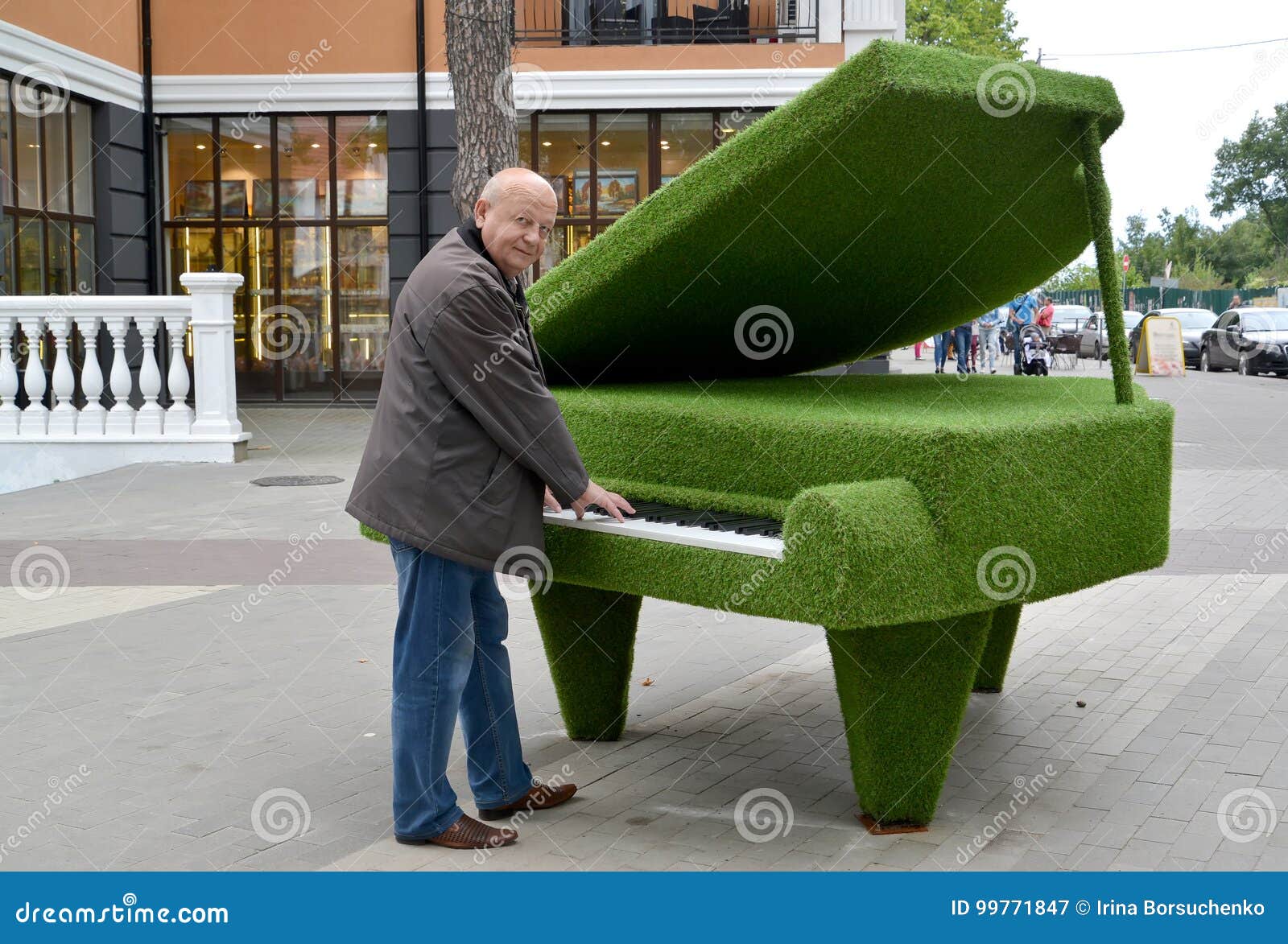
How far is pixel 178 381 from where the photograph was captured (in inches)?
494

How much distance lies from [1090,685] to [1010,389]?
162 cm

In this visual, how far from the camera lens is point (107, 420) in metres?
12.6

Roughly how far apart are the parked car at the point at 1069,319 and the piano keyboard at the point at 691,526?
33.3 meters

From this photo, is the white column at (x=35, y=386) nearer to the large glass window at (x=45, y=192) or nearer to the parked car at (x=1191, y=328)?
the large glass window at (x=45, y=192)

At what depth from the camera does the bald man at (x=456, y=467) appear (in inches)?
138

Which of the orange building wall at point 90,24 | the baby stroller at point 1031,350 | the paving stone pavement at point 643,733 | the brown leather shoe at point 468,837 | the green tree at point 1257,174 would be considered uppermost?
the green tree at point 1257,174

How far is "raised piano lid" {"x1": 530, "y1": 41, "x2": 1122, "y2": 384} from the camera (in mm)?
3359

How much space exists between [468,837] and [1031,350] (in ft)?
68.6

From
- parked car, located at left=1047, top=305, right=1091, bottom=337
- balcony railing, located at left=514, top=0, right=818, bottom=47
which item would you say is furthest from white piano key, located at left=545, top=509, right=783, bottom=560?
parked car, located at left=1047, top=305, right=1091, bottom=337

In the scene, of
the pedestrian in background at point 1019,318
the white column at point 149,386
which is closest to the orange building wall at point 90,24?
the white column at point 149,386

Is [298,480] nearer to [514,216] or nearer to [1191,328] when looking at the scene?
[514,216]

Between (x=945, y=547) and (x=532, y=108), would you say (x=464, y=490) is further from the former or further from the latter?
(x=532, y=108)

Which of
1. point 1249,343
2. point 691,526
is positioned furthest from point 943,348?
point 691,526

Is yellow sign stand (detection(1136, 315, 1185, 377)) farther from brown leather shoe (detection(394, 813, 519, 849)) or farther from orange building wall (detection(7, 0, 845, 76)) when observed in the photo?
brown leather shoe (detection(394, 813, 519, 849))
